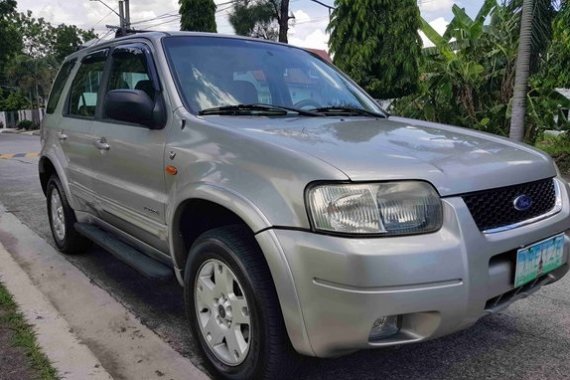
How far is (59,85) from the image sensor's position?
16.3 ft

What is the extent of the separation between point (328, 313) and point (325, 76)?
7.11 feet

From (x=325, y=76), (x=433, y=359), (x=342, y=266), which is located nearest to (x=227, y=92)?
(x=325, y=76)

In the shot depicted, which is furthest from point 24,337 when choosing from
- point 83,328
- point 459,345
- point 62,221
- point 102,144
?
point 459,345

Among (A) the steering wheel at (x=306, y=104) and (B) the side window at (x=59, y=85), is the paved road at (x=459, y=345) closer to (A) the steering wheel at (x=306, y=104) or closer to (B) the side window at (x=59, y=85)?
(A) the steering wheel at (x=306, y=104)

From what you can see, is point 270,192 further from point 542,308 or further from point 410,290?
point 542,308

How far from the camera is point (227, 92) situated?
3205 mm

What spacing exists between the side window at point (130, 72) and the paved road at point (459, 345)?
4.82ft

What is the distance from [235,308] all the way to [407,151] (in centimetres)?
106

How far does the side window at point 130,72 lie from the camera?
3.38 m

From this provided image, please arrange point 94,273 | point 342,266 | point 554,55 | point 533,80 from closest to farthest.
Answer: point 342,266, point 94,273, point 554,55, point 533,80

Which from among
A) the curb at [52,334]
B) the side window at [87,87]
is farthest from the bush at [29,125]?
the curb at [52,334]

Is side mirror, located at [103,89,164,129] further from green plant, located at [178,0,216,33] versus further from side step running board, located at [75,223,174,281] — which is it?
green plant, located at [178,0,216,33]

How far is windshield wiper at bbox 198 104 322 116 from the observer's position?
301 cm

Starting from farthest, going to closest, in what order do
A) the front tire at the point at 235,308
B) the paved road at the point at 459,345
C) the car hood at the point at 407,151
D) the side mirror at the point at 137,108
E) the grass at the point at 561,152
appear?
the grass at the point at 561,152, the side mirror at the point at 137,108, the paved road at the point at 459,345, the front tire at the point at 235,308, the car hood at the point at 407,151
